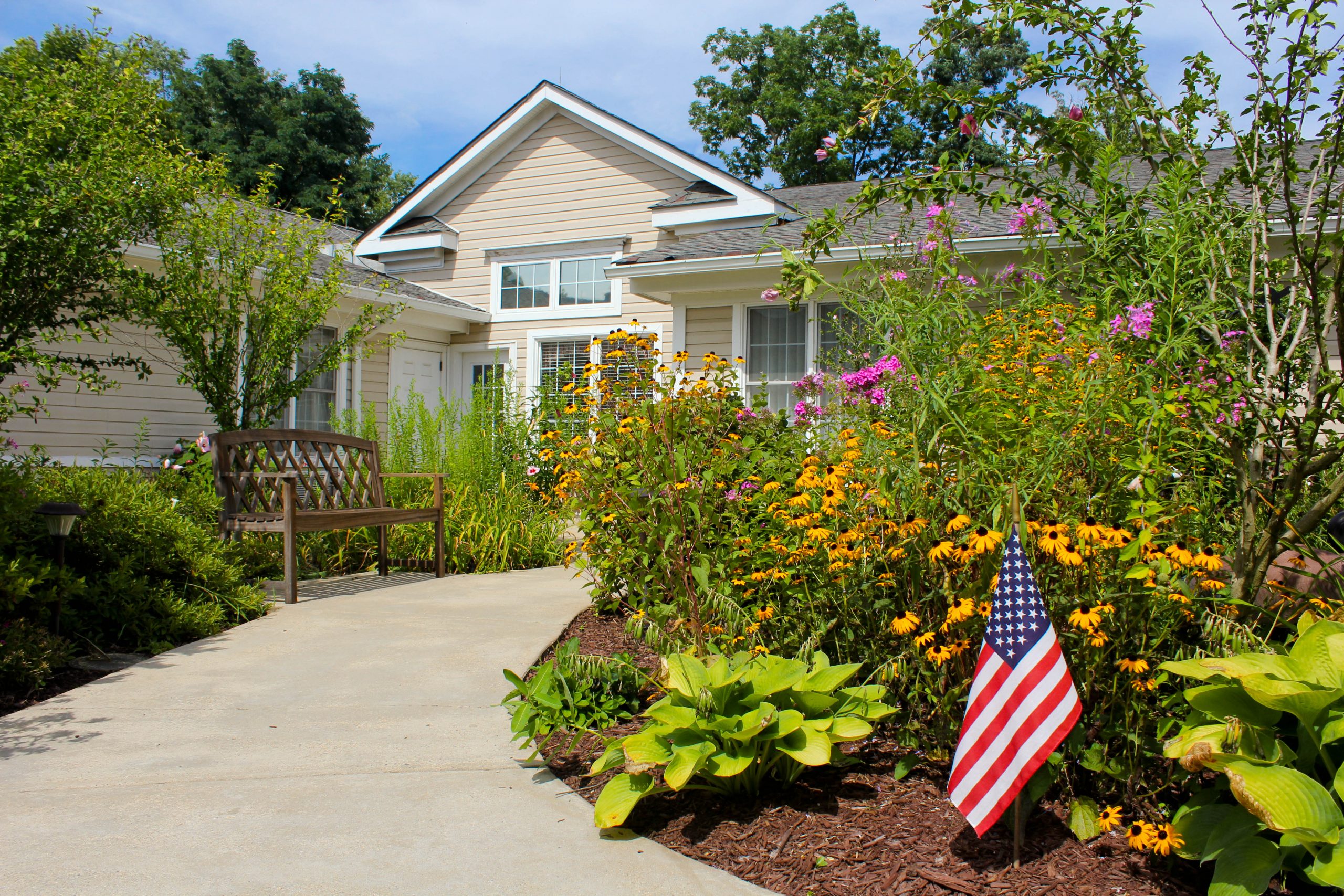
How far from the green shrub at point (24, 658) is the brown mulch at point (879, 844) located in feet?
7.81

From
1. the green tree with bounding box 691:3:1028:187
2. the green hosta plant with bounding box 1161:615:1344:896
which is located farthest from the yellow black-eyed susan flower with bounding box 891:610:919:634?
the green tree with bounding box 691:3:1028:187

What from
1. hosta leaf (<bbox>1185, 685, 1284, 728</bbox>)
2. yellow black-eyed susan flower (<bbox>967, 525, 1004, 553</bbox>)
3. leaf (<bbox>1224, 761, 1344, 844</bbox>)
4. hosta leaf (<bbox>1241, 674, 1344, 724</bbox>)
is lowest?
leaf (<bbox>1224, 761, 1344, 844</bbox>)

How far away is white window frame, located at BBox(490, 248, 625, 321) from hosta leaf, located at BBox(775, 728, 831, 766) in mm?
10622

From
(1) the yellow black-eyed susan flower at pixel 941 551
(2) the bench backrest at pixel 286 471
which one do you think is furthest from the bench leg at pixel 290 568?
(1) the yellow black-eyed susan flower at pixel 941 551

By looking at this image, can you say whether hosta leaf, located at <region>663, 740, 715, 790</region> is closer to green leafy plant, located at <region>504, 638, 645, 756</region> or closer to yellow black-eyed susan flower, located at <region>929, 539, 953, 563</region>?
green leafy plant, located at <region>504, 638, 645, 756</region>

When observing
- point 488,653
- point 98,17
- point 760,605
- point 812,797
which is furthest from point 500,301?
point 812,797

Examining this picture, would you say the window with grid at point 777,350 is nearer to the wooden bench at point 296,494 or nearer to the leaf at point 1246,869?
the wooden bench at point 296,494

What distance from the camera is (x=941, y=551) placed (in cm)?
242

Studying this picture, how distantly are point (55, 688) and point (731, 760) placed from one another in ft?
10.1

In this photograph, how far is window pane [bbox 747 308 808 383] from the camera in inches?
405

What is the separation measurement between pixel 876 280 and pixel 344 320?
32.4 ft

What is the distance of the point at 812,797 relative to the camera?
2676 millimetres

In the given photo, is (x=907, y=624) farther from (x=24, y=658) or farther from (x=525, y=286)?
(x=525, y=286)

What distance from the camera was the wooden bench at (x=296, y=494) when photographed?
227 inches
